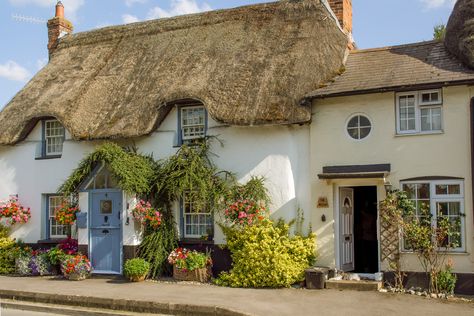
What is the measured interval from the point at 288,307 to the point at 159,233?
5109mm

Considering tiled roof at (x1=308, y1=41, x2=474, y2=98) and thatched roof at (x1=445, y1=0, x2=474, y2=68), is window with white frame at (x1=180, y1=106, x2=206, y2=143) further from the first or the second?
thatched roof at (x1=445, y1=0, x2=474, y2=68)

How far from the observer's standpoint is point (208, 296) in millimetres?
12359

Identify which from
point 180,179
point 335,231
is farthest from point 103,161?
point 335,231

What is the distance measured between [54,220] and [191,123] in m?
5.32

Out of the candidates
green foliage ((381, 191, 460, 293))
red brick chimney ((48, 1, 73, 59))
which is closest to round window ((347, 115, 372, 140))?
green foliage ((381, 191, 460, 293))

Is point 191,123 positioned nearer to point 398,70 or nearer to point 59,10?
point 398,70

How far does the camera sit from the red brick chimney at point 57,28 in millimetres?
21094

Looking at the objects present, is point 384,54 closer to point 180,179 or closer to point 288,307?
point 180,179

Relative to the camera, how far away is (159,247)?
1516 centimetres

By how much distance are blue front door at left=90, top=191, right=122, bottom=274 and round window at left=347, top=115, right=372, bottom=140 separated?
622 cm

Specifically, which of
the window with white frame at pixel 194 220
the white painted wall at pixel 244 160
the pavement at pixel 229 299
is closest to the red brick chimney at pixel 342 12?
the white painted wall at pixel 244 160

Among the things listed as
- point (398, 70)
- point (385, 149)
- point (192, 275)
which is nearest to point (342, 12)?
point (398, 70)

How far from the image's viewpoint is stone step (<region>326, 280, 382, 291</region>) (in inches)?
506

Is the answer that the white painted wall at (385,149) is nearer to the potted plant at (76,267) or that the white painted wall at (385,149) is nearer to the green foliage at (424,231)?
the green foliage at (424,231)
